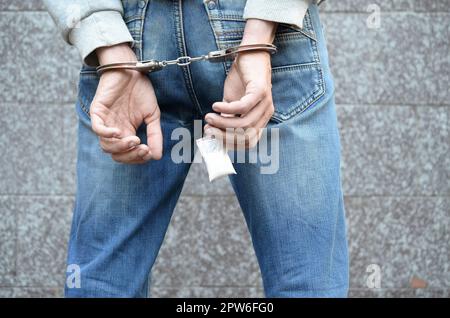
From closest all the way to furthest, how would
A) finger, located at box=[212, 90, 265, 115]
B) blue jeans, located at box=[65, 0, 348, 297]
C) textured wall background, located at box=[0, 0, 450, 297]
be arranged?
finger, located at box=[212, 90, 265, 115]
blue jeans, located at box=[65, 0, 348, 297]
textured wall background, located at box=[0, 0, 450, 297]

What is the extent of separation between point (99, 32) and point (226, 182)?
4.91ft

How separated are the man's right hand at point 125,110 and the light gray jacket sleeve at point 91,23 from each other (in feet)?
0.06

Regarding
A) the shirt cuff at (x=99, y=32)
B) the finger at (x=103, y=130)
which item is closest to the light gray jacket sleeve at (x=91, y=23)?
the shirt cuff at (x=99, y=32)

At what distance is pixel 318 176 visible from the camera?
105 cm

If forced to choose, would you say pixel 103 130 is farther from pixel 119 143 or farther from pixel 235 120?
pixel 235 120

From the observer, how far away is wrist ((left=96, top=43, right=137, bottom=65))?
3.36 ft

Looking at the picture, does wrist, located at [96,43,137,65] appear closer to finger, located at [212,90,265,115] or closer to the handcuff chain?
the handcuff chain

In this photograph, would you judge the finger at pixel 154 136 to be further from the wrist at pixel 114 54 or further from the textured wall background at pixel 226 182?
the textured wall background at pixel 226 182

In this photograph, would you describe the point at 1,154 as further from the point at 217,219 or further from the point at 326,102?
the point at 326,102

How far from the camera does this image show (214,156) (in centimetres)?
100

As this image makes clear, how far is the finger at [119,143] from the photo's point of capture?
3.22ft

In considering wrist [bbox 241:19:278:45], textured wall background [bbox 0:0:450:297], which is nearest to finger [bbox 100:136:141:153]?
wrist [bbox 241:19:278:45]

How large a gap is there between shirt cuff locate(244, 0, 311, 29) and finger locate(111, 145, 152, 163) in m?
0.25
